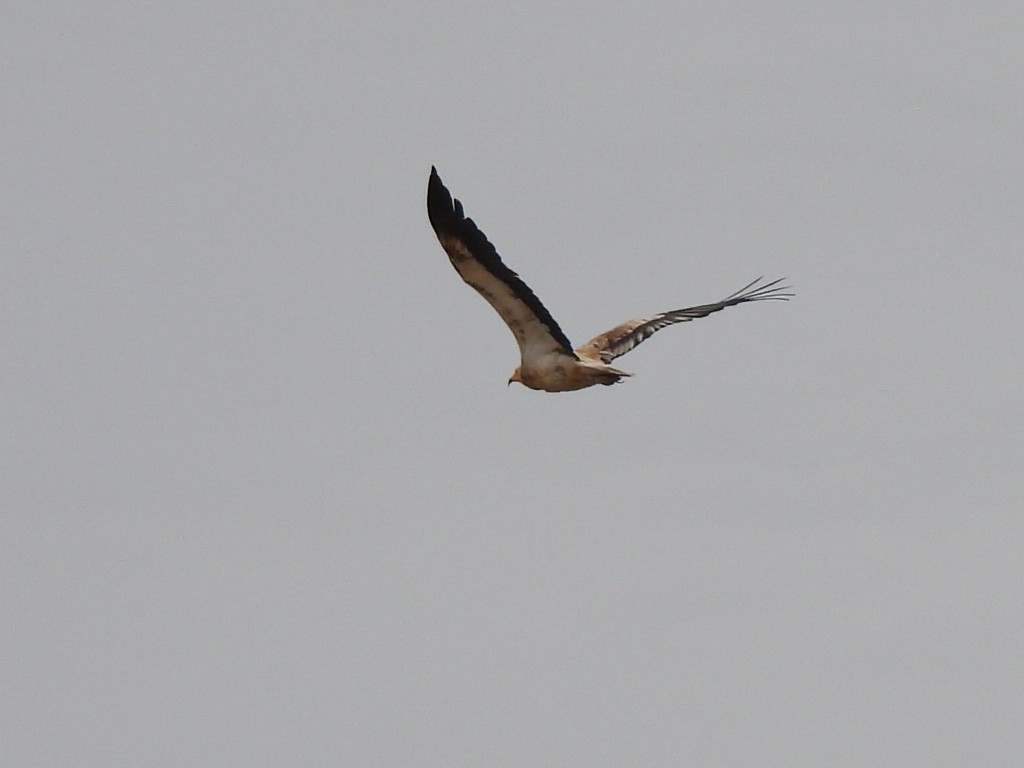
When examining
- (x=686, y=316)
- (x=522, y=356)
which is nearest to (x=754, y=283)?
(x=686, y=316)

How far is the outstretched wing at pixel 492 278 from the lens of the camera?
25000 millimetres

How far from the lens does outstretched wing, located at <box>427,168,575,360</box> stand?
25.0 metres

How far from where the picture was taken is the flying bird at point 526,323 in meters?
25.0

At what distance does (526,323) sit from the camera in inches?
1059

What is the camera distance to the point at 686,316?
30.8 metres

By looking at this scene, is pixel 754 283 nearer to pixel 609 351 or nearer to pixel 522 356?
pixel 609 351

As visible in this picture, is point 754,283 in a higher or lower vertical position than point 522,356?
higher

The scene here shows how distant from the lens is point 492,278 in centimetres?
2577

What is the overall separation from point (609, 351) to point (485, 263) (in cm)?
488

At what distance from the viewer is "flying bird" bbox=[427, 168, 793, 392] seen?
25047mm

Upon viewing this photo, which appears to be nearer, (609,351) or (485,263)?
(485,263)

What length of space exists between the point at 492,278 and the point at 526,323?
4.36ft

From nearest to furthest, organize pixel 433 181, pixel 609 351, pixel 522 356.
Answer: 1. pixel 433 181
2. pixel 522 356
3. pixel 609 351

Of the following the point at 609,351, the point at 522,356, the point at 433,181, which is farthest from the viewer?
the point at 609,351
